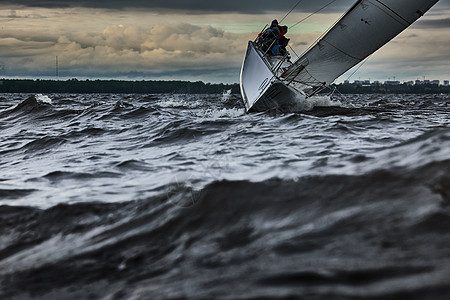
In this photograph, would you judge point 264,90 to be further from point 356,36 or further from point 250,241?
point 250,241

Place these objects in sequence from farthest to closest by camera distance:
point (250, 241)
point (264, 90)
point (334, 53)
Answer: point (334, 53), point (264, 90), point (250, 241)

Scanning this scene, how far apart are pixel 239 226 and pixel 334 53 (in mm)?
13402

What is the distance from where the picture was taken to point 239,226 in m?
2.89

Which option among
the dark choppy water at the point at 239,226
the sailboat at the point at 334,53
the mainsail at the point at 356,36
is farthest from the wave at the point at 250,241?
the mainsail at the point at 356,36

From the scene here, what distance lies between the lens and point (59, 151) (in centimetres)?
718

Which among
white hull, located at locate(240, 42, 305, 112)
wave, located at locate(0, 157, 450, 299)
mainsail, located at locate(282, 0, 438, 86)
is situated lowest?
wave, located at locate(0, 157, 450, 299)

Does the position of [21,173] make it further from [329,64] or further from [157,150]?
[329,64]

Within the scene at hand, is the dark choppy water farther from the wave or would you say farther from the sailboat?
the sailboat

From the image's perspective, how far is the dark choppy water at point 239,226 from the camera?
2113mm

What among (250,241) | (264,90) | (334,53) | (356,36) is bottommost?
(250,241)

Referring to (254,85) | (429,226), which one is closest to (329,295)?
(429,226)

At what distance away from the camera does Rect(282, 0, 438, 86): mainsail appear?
13336mm

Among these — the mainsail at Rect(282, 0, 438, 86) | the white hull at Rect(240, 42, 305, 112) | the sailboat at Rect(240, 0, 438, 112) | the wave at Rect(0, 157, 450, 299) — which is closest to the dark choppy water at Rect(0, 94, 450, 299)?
the wave at Rect(0, 157, 450, 299)

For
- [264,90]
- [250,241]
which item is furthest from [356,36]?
[250,241]
